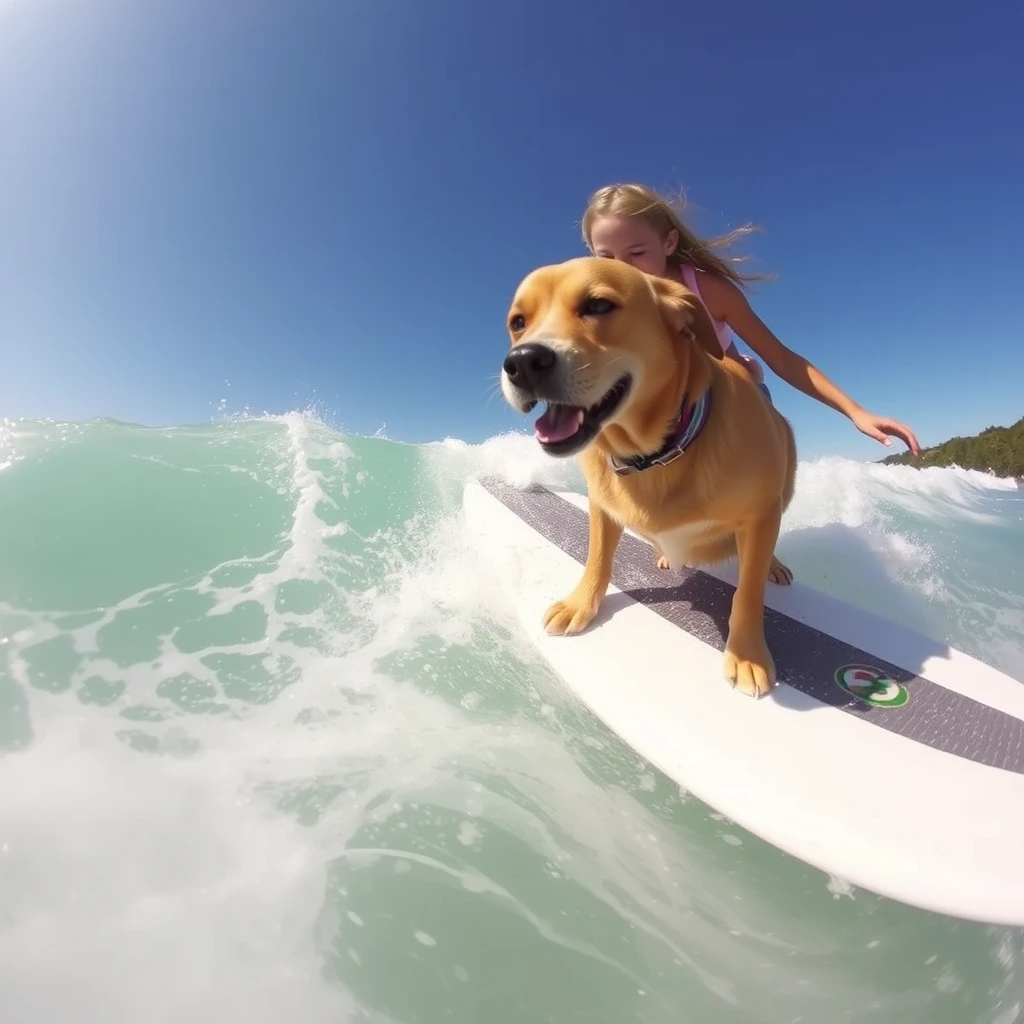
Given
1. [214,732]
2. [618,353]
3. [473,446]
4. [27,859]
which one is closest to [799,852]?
[618,353]

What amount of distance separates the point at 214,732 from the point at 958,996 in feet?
8.14

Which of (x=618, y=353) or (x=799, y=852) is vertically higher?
(x=618, y=353)

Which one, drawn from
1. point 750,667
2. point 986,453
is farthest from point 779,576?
point 986,453

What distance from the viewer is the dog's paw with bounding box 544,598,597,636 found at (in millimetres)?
2234

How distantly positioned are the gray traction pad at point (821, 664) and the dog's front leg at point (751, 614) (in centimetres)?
13

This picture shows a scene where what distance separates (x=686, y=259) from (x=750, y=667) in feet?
7.21

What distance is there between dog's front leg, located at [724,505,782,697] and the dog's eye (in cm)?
92

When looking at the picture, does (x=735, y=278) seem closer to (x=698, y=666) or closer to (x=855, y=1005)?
(x=698, y=666)

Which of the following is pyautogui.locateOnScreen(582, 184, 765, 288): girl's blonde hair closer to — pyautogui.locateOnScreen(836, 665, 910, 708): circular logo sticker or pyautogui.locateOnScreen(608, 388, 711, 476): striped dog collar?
pyautogui.locateOnScreen(608, 388, 711, 476): striped dog collar

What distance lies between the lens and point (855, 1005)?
126 cm

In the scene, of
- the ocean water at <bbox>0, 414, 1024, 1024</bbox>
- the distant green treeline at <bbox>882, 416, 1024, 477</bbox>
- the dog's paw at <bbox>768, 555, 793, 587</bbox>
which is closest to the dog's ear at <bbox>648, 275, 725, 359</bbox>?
the dog's paw at <bbox>768, 555, 793, 587</bbox>

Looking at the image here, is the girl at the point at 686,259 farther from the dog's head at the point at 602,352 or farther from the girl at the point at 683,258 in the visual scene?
the dog's head at the point at 602,352

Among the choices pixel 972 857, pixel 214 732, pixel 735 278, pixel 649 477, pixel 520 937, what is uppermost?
pixel 735 278

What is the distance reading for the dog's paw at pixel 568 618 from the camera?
2.23 metres
